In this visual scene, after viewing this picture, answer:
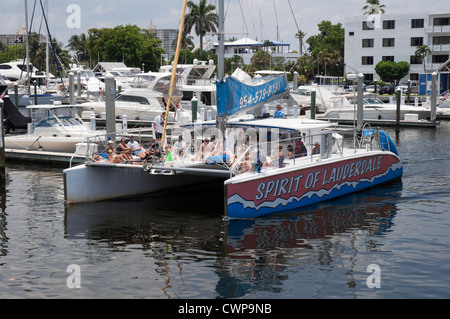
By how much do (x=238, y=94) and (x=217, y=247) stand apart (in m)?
4.59

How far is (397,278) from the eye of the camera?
10984 millimetres

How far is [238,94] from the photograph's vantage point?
15781 millimetres

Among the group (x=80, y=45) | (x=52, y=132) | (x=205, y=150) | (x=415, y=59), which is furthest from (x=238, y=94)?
(x=80, y=45)

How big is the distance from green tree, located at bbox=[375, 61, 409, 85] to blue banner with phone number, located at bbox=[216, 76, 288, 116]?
55.7m

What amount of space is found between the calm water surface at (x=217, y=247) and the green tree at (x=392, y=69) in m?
53.0

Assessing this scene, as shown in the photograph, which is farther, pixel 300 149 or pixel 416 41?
pixel 416 41

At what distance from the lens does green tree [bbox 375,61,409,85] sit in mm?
69438

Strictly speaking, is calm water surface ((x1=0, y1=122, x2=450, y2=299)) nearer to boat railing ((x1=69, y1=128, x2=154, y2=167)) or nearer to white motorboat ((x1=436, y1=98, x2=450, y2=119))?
boat railing ((x1=69, y1=128, x2=154, y2=167))

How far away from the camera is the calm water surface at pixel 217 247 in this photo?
1059 cm

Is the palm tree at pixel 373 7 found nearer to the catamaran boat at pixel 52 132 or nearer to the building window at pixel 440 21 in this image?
the building window at pixel 440 21

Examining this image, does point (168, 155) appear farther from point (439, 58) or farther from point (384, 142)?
point (439, 58)

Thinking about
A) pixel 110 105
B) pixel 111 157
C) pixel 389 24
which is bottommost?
pixel 111 157

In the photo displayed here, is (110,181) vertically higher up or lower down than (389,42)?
lower down

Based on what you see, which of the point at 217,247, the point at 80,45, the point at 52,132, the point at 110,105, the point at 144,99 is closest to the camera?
the point at 217,247
